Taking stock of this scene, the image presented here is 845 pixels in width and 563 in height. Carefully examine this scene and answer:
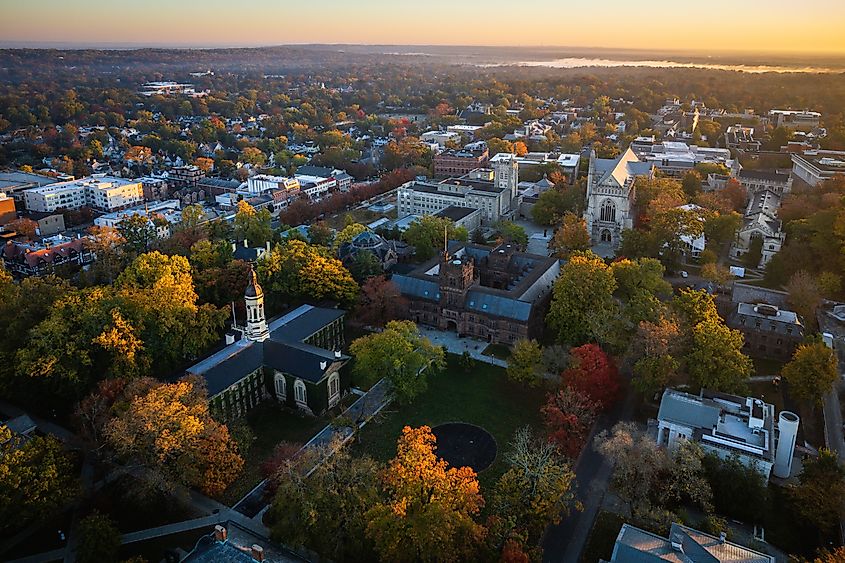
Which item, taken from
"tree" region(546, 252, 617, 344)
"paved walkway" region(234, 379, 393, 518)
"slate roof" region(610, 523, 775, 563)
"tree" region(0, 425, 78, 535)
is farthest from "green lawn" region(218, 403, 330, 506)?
"slate roof" region(610, 523, 775, 563)

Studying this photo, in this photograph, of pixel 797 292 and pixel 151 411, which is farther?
pixel 797 292

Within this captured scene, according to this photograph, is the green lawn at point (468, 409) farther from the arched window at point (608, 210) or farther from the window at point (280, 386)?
the arched window at point (608, 210)

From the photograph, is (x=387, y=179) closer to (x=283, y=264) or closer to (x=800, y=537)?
(x=283, y=264)

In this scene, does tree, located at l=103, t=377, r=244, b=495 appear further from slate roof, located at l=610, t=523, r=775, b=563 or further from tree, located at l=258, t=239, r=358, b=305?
slate roof, located at l=610, t=523, r=775, b=563

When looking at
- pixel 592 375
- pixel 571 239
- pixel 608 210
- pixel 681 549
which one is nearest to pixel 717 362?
pixel 592 375

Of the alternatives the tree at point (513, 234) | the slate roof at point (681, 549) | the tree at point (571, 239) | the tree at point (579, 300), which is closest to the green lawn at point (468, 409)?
the tree at point (579, 300)

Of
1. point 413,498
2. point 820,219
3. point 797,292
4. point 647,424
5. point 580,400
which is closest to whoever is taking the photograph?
point 413,498

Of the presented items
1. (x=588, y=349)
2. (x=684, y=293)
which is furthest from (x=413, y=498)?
(x=684, y=293)
